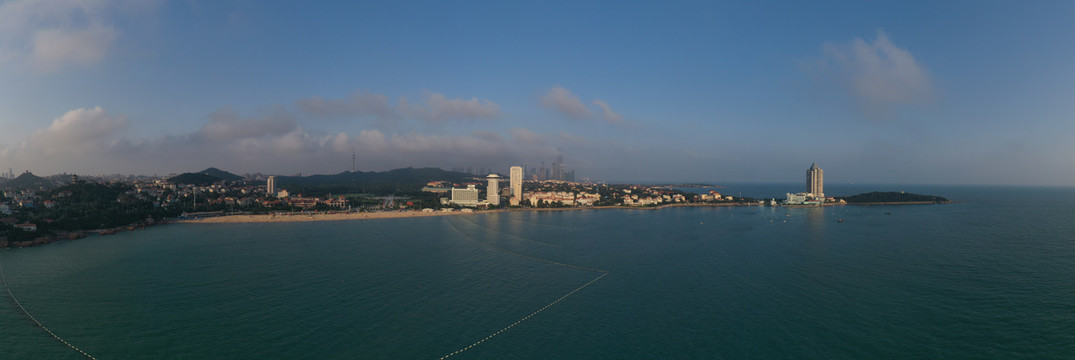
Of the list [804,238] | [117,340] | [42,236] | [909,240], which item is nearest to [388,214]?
[42,236]

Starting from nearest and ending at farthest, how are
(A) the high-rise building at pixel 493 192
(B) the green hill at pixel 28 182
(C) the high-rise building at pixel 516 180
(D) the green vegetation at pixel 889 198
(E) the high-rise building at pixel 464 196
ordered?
(E) the high-rise building at pixel 464 196 < (A) the high-rise building at pixel 493 192 < (B) the green hill at pixel 28 182 < (D) the green vegetation at pixel 889 198 < (C) the high-rise building at pixel 516 180

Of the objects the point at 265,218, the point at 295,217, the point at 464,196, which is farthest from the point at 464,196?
the point at 265,218

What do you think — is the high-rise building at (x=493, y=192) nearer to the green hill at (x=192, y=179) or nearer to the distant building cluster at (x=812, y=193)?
the distant building cluster at (x=812, y=193)

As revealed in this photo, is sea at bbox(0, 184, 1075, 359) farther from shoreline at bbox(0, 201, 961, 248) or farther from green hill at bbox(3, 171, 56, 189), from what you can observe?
green hill at bbox(3, 171, 56, 189)

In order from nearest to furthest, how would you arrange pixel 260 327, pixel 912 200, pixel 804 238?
pixel 260 327
pixel 804 238
pixel 912 200

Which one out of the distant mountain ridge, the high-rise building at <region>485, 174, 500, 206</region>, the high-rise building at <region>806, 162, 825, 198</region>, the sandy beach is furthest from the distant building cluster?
the distant mountain ridge

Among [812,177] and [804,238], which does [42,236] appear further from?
[812,177]

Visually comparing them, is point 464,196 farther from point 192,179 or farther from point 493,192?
point 192,179

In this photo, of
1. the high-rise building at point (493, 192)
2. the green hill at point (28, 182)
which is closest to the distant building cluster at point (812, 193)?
the high-rise building at point (493, 192)

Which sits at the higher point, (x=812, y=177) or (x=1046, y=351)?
(x=812, y=177)
